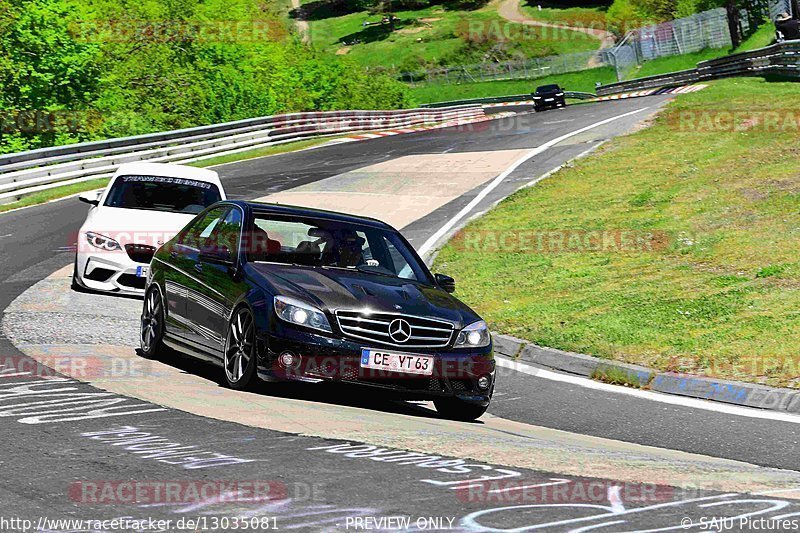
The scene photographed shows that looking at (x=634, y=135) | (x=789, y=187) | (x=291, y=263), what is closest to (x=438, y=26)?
(x=634, y=135)

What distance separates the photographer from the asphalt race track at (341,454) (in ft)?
17.9

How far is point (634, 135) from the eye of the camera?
32.5m

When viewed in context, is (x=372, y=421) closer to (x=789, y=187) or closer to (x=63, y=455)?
(x=63, y=455)

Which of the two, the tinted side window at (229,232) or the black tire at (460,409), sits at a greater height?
the tinted side window at (229,232)

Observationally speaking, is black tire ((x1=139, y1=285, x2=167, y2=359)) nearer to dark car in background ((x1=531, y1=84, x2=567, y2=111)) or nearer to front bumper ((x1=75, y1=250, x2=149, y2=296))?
front bumper ((x1=75, y1=250, x2=149, y2=296))

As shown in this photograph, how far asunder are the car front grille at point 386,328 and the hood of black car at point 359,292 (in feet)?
0.18

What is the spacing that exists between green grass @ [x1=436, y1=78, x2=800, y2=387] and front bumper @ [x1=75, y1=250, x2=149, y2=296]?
4.32 meters

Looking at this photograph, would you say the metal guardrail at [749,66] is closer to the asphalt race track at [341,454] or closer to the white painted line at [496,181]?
the white painted line at [496,181]

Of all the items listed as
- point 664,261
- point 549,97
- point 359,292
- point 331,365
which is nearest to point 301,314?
point 331,365

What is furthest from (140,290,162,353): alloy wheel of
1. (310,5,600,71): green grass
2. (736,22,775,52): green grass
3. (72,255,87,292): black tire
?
(310,5,600,71): green grass

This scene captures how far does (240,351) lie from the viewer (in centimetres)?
940

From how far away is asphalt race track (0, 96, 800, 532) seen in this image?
215 inches

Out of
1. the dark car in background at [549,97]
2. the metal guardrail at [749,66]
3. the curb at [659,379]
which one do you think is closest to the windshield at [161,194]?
the curb at [659,379]

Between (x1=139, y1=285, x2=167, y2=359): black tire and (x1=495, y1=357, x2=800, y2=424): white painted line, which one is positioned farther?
(x1=139, y1=285, x2=167, y2=359): black tire
